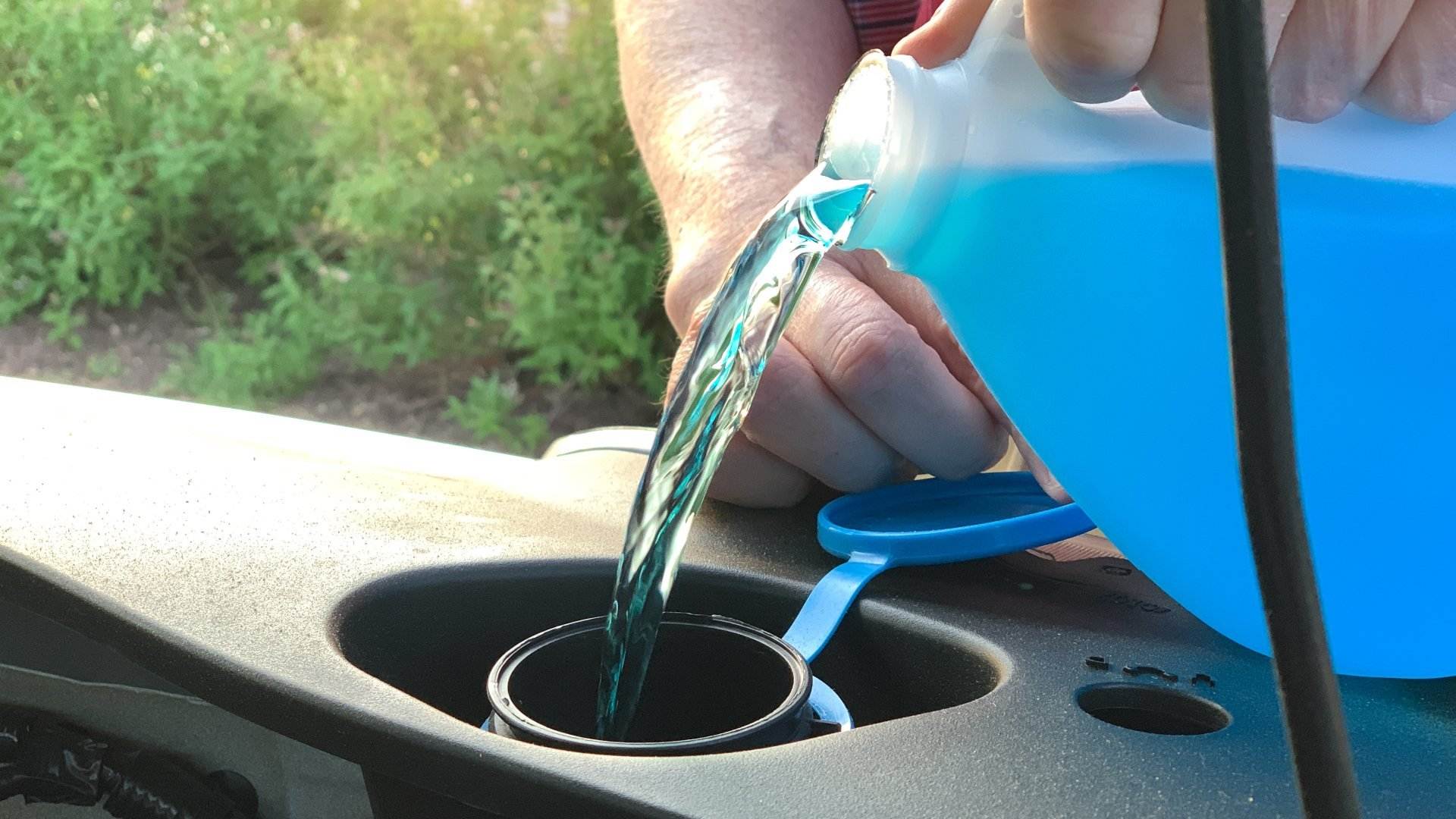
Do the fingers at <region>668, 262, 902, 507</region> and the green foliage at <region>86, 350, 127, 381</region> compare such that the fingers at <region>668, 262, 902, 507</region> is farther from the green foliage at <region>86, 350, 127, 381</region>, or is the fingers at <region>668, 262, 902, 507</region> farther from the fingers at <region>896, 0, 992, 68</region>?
the green foliage at <region>86, 350, 127, 381</region>

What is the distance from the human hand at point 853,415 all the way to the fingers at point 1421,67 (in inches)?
12.5

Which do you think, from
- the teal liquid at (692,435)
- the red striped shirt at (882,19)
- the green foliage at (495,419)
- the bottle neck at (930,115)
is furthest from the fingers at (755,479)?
the green foliage at (495,419)

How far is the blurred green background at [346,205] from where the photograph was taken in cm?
273

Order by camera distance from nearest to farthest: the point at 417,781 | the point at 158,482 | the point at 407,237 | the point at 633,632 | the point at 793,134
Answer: the point at 417,781, the point at 633,632, the point at 158,482, the point at 793,134, the point at 407,237

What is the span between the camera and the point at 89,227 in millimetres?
2828

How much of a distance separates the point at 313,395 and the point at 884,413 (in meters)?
2.34

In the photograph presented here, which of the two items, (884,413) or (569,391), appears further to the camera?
(569,391)

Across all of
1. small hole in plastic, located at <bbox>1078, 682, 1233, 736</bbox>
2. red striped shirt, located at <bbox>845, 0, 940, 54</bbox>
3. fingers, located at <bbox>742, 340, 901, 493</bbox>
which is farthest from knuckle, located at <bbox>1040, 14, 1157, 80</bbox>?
red striped shirt, located at <bbox>845, 0, 940, 54</bbox>

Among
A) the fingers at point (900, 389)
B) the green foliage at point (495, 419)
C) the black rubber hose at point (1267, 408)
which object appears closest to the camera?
the black rubber hose at point (1267, 408)

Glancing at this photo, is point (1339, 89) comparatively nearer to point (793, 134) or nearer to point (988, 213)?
point (988, 213)

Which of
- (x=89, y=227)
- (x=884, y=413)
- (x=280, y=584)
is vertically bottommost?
(x=89, y=227)

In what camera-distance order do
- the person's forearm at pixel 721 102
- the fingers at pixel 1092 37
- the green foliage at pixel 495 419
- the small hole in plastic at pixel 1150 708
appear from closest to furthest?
the fingers at pixel 1092 37 < the small hole in plastic at pixel 1150 708 < the person's forearm at pixel 721 102 < the green foliage at pixel 495 419

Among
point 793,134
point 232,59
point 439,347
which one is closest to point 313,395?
point 439,347

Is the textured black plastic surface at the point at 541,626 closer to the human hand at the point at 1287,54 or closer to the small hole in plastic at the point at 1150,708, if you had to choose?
the small hole in plastic at the point at 1150,708
